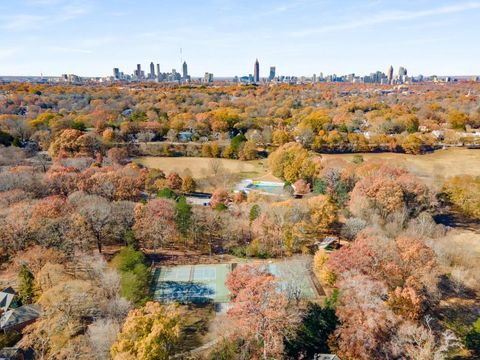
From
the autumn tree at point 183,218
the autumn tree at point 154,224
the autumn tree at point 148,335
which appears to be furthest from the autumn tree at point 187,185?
the autumn tree at point 148,335

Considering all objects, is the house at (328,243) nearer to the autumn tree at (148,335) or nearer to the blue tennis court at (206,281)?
the blue tennis court at (206,281)

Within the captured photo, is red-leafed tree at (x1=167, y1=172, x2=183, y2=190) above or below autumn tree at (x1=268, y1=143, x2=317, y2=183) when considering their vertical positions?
below

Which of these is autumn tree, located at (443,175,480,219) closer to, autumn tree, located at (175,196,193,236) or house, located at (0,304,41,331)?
autumn tree, located at (175,196,193,236)

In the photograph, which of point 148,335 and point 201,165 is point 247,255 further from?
point 201,165

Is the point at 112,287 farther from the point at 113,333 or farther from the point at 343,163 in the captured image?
the point at 343,163

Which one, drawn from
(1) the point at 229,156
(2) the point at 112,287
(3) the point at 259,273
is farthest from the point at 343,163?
(2) the point at 112,287

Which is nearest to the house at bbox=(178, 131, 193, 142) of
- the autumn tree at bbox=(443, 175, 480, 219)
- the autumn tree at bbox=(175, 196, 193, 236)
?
the autumn tree at bbox=(175, 196, 193, 236)
